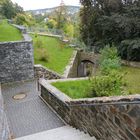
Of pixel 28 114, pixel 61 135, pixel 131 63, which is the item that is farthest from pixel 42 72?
pixel 131 63

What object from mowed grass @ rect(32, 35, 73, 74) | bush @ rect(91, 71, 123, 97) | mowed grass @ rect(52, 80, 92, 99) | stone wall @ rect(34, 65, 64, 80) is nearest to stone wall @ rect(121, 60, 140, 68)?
mowed grass @ rect(32, 35, 73, 74)

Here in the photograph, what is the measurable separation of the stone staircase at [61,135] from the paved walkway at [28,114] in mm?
541

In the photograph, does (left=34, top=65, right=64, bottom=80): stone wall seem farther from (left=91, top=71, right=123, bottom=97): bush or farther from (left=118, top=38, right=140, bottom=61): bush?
(left=118, top=38, right=140, bottom=61): bush

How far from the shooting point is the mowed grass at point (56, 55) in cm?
1785

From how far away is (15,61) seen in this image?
15.4m

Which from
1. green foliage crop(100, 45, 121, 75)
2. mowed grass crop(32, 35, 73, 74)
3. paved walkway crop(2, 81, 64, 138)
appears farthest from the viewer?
mowed grass crop(32, 35, 73, 74)

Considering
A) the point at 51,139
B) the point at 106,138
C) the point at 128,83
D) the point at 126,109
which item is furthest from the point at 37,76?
the point at 126,109

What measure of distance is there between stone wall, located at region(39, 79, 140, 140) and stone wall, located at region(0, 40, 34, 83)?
610cm

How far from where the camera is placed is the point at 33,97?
13.0 meters

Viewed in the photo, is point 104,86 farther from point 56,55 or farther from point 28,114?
point 56,55

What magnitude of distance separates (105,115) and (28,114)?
5.30 metres

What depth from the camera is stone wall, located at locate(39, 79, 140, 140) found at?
4816 mm

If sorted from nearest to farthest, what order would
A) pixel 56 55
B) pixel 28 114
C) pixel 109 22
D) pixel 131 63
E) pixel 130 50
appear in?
1. pixel 28 114
2. pixel 56 55
3. pixel 130 50
4. pixel 131 63
5. pixel 109 22

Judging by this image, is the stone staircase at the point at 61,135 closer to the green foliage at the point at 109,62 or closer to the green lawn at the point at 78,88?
the green lawn at the point at 78,88
